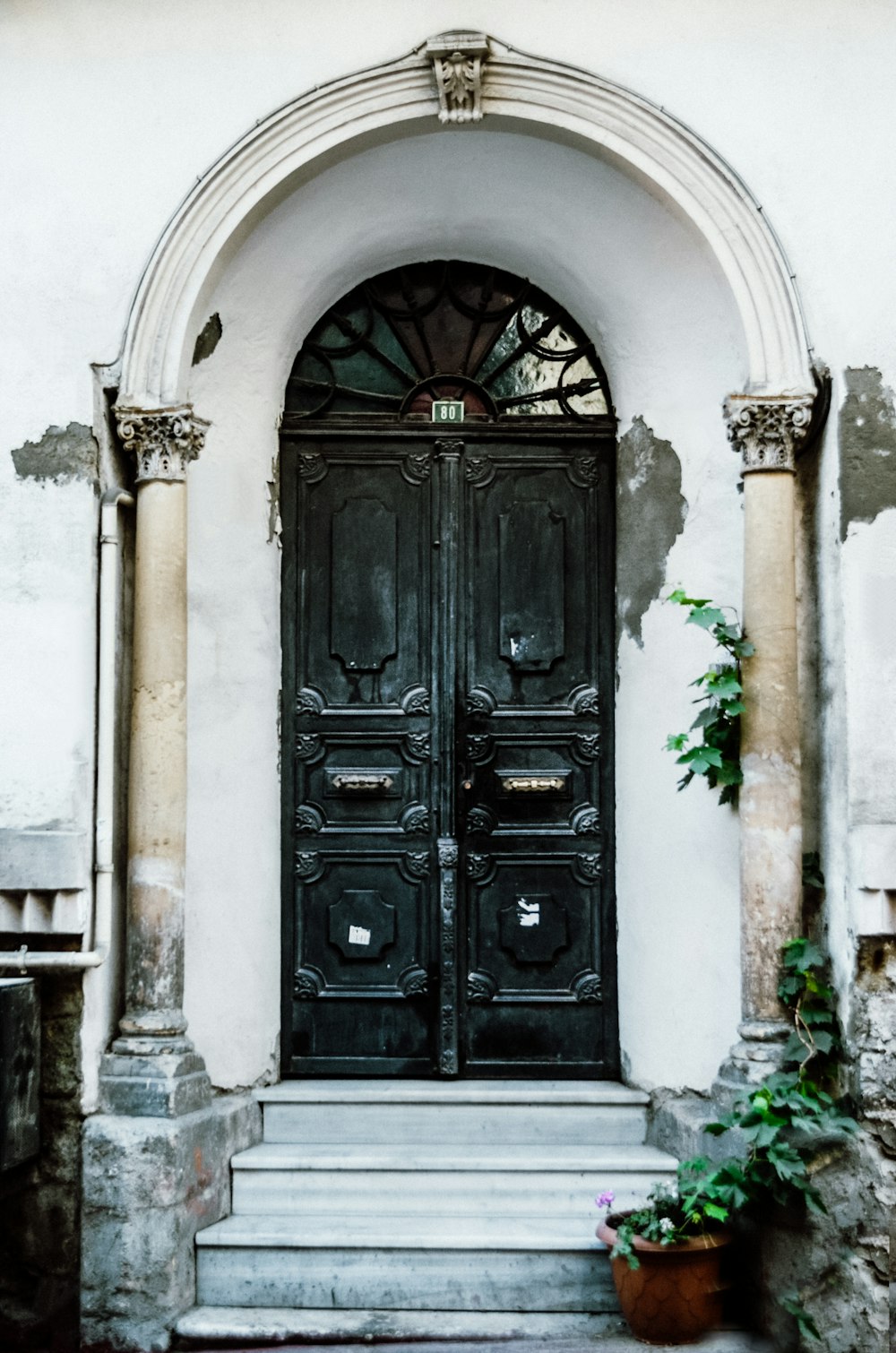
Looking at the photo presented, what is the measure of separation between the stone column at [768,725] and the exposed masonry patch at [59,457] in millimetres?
2507

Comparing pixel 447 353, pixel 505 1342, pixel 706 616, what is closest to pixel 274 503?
pixel 447 353

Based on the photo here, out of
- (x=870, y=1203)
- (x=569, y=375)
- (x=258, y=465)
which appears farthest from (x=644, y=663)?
(x=870, y=1203)

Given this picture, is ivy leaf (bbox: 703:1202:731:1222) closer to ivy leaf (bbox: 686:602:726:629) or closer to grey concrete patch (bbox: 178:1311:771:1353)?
grey concrete patch (bbox: 178:1311:771:1353)

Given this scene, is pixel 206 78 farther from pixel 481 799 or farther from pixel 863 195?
pixel 481 799

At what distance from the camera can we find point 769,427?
5.74 m

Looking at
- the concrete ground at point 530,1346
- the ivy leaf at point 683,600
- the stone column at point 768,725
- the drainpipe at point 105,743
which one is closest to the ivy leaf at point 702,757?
the stone column at point 768,725

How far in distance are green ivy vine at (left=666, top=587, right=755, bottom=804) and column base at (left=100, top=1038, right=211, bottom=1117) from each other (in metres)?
2.22

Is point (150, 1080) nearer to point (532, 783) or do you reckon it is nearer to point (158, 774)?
point (158, 774)

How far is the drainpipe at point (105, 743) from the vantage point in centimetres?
567

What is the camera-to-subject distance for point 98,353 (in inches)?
229

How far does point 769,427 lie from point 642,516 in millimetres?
851

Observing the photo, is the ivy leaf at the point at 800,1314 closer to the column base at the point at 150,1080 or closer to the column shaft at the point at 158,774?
the column base at the point at 150,1080

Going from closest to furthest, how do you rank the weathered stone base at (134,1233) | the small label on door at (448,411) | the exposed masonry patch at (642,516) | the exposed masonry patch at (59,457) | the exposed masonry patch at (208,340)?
the weathered stone base at (134,1233) → the exposed masonry patch at (59,457) → the exposed masonry patch at (208,340) → the exposed masonry patch at (642,516) → the small label on door at (448,411)

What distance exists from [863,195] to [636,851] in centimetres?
280
